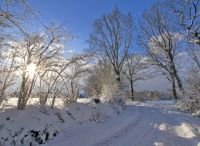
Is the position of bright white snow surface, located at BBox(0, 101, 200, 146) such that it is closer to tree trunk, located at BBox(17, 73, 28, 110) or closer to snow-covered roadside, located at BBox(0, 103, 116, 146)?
snow-covered roadside, located at BBox(0, 103, 116, 146)

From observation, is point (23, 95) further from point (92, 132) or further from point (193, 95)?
point (193, 95)

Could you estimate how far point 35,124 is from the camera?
1045cm

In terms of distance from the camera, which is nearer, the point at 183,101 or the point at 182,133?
the point at 182,133

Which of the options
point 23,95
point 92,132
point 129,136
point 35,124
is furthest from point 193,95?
point 35,124

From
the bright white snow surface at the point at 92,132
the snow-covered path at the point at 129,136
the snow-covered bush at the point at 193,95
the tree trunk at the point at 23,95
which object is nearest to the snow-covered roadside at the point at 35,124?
the bright white snow surface at the point at 92,132

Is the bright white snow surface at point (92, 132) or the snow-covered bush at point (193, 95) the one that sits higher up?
the snow-covered bush at point (193, 95)

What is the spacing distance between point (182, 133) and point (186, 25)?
931 cm

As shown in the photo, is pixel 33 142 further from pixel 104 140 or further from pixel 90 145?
pixel 104 140

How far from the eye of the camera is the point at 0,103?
10203 mm

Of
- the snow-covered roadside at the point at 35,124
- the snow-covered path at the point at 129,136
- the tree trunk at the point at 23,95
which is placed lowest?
the snow-covered path at the point at 129,136

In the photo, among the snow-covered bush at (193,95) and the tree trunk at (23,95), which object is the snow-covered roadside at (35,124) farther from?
the snow-covered bush at (193,95)

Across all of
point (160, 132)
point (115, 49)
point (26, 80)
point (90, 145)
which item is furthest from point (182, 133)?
point (115, 49)

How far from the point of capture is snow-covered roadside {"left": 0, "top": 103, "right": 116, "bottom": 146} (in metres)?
9.23

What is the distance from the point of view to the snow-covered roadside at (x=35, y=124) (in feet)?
30.3
